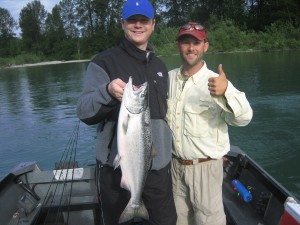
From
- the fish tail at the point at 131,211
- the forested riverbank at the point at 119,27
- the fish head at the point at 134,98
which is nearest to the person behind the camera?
the fish head at the point at 134,98

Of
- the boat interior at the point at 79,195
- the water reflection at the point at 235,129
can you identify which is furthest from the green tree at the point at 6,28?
the boat interior at the point at 79,195

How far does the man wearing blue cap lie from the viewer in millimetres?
3213

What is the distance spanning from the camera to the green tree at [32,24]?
78.9 m

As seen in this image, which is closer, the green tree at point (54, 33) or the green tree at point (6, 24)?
the green tree at point (54, 33)

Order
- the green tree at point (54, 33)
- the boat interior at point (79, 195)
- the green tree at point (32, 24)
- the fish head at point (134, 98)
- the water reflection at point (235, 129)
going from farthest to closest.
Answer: the green tree at point (32, 24) → the green tree at point (54, 33) → the water reflection at point (235, 129) → the boat interior at point (79, 195) → the fish head at point (134, 98)

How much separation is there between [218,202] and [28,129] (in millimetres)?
12079

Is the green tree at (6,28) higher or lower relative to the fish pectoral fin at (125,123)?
higher

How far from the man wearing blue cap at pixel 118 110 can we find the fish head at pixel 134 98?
0.32 meters

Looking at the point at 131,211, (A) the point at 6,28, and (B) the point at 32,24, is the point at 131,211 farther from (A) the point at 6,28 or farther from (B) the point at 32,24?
(A) the point at 6,28

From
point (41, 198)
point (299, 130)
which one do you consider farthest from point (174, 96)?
point (299, 130)

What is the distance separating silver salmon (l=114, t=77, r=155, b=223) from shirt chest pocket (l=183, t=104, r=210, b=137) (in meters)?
0.58

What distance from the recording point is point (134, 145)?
119 inches

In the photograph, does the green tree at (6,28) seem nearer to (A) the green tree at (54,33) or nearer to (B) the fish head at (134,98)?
(A) the green tree at (54,33)

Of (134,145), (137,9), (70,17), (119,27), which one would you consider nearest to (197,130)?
(134,145)
